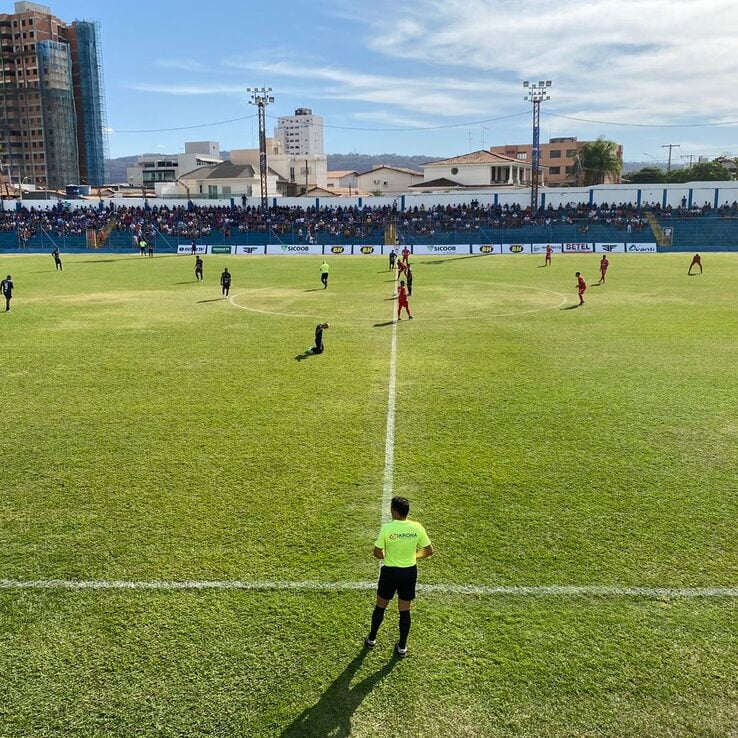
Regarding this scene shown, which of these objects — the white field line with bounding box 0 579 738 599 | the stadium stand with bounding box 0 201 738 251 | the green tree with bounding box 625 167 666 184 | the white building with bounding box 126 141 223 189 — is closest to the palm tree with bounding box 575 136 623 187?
the green tree with bounding box 625 167 666 184

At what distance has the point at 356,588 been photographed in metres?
7.78

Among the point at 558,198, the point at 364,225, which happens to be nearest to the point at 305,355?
the point at 364,225

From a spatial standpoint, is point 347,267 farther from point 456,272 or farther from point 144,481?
point 144,481

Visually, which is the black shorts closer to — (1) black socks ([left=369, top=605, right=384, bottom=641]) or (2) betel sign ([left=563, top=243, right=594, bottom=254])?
(1) black socks ([left=369, top=605, right=384, bottom=641])

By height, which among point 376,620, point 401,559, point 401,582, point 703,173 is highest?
point 703,173

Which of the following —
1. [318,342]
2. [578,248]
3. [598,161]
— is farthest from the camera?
[598,161]

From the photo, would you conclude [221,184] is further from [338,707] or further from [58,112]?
[338,707]

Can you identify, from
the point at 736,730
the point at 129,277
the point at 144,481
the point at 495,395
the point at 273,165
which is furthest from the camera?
the point at 273,165

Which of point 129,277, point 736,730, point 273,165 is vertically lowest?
point 736,730

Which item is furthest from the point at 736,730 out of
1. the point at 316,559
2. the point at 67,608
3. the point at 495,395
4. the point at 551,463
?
the point at 495,395

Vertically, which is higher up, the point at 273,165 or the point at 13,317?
the point at 273,165

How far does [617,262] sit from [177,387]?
1644 inches

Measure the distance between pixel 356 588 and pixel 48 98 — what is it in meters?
164

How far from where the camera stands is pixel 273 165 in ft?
421
